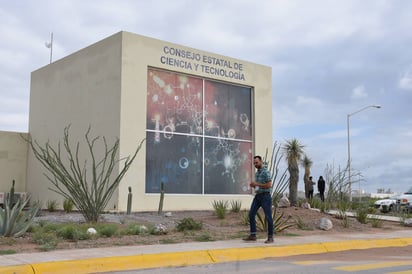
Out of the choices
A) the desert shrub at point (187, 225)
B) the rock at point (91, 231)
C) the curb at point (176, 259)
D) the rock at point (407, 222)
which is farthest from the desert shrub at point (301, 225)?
the rock at point (91, 231)

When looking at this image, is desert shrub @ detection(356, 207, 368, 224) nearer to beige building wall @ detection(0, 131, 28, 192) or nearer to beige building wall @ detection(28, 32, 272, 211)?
beige building wall @ detection(28, 32, 272, 211)

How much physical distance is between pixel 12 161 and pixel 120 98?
8235 mm

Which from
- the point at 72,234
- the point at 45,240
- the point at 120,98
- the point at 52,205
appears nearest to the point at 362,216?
the point at 120,98

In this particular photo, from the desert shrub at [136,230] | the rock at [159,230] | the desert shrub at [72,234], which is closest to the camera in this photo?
the desert shrub at [72,234]

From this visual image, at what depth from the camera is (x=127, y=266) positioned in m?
8.96

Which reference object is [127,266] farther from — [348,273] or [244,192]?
[244,192]

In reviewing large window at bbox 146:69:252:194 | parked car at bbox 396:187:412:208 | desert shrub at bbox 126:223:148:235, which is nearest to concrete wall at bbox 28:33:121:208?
large window at bbox 146:69:252:194

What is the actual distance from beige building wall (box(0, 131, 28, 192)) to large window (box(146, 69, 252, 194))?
24.8 ft

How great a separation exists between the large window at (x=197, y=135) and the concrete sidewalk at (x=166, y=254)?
9.00 meters

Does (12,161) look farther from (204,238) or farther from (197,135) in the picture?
(204,238)

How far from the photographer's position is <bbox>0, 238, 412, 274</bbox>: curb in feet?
27.0

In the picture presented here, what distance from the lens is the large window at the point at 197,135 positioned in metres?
21.0

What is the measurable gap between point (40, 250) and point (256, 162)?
4749 millimetres

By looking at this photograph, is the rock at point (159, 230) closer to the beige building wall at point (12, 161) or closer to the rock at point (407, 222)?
the rock at point (407, 222)
